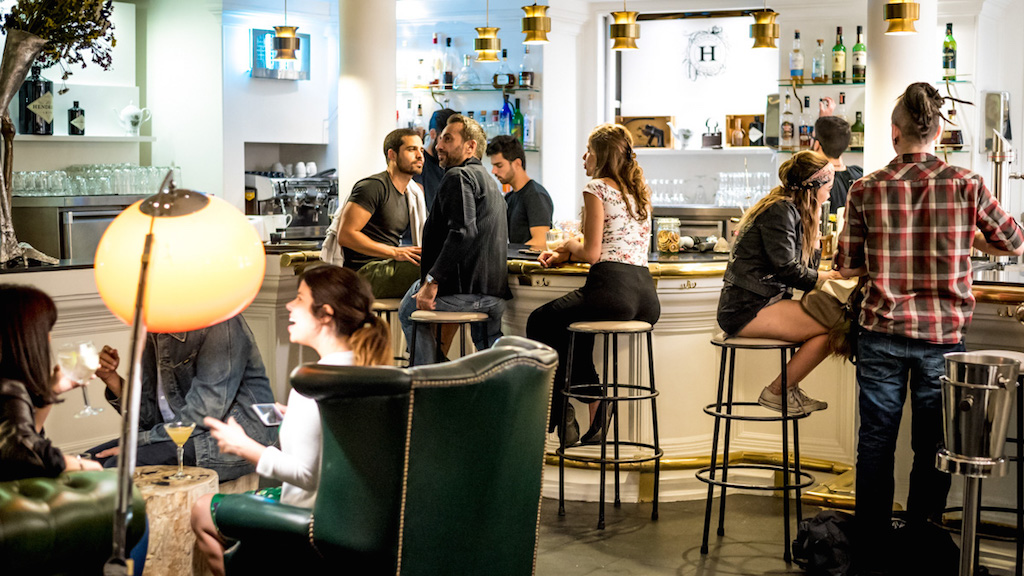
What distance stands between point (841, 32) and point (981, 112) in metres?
1.00

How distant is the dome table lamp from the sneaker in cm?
251

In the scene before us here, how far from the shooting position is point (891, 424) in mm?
3719

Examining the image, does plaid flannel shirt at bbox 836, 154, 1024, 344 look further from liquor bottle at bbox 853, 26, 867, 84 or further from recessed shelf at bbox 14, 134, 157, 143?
recessed shelf at bbox 14, 134, 157, 143

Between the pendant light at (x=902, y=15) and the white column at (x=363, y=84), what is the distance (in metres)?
2.60

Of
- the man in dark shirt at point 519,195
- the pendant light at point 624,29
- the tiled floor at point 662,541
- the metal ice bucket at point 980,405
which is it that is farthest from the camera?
the man in dark shirt at point 519,195

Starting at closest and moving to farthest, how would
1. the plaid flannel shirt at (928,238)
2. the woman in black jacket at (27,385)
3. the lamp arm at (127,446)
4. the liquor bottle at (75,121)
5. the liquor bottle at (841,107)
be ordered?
the lamp arm at (127,446), the woman in black jacket at (27,385), the plaid flannel shirt at (928,238), the liquor bottle at (841,107), the liquor bottle at (75,121)

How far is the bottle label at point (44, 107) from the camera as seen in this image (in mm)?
7332

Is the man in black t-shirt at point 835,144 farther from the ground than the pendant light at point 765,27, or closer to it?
closer to it

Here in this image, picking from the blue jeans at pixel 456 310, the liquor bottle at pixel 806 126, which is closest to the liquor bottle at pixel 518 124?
the liquor bottle at pixel 806 126

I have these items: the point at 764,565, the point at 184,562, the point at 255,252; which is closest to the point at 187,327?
the point at 255,252

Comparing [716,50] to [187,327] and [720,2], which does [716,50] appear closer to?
[720,2]

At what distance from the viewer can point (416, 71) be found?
831 cm

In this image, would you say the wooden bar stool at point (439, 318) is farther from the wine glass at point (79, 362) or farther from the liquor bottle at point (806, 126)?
the liquor bottle at point (806, 126)

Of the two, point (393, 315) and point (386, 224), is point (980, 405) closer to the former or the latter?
point (386, 224)
